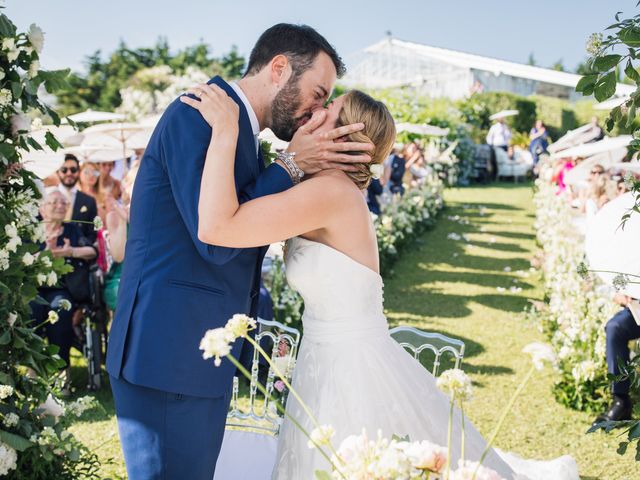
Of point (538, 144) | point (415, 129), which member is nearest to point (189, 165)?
point (415, 129)

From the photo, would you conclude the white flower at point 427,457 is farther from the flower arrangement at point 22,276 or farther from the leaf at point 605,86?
the flower arrangement at point 22,276

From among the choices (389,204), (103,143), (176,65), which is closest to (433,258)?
(389,204)

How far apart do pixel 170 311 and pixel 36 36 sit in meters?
1.12

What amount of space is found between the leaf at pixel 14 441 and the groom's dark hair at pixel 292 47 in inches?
61.9

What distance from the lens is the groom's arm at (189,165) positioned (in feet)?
6.84

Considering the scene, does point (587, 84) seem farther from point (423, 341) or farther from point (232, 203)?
point (423, 341)

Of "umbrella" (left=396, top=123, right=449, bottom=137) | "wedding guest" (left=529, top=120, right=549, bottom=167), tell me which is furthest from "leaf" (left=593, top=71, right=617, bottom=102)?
"wedding guest" (left=529, top=120, right=549, bottom=167)

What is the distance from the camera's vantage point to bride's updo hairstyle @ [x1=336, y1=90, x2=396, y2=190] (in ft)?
8.17

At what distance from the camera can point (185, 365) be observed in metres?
2.20

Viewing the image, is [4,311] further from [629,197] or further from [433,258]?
[433,258]

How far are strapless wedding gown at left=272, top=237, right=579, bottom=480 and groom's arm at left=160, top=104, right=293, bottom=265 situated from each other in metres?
0.49

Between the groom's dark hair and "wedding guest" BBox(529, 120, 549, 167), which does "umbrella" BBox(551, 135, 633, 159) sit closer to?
the groom's dark hair

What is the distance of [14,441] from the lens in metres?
2.51

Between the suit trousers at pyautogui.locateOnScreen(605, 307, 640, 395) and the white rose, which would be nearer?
the white rose
